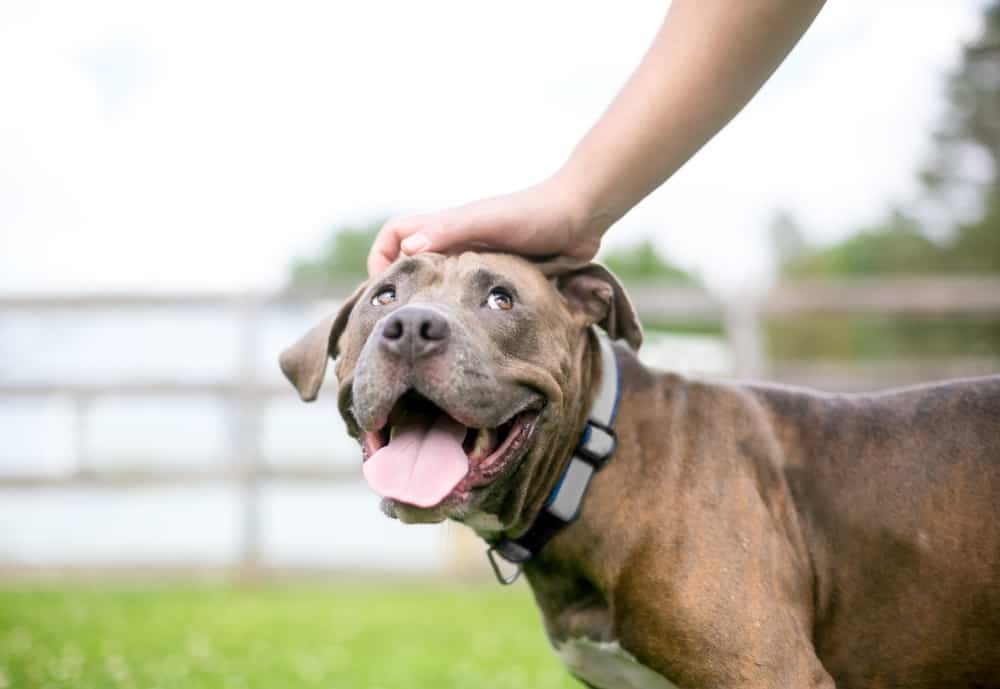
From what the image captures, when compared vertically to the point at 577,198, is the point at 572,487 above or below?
below

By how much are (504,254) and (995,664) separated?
1.71 m

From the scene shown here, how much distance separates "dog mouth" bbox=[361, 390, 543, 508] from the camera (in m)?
2.56

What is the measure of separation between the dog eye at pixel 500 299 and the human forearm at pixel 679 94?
0.32 metres

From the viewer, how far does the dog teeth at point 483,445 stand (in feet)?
8.80

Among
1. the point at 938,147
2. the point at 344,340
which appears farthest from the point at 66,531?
the point at 938,147

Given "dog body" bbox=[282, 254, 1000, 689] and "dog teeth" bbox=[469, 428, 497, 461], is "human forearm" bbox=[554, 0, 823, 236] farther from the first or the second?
"dog teeth" bbox=[469, 428, 497, 461]

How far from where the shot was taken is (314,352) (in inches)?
127

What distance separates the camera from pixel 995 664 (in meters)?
2.73

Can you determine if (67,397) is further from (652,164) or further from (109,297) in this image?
(652,164)

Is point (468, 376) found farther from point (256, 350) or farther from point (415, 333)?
point (256, 350)

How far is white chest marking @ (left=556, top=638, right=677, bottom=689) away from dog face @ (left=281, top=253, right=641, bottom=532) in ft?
1.26

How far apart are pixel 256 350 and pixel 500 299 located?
6543 mm

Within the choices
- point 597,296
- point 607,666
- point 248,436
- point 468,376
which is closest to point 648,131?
point 597,296

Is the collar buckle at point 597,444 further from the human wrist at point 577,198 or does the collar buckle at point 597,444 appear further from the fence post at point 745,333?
the fence post at point 745,333
